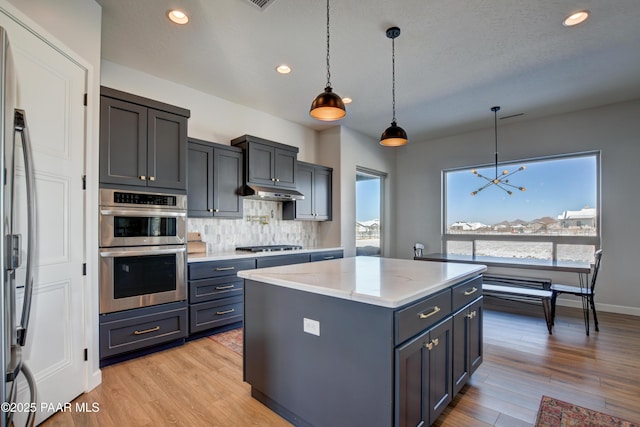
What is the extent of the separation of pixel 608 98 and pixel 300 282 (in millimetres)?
5085

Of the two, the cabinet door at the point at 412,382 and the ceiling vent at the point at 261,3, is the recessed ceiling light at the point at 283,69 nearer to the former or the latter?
the ceiling vent at the point at 261,3

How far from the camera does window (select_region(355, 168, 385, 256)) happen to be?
228 inches

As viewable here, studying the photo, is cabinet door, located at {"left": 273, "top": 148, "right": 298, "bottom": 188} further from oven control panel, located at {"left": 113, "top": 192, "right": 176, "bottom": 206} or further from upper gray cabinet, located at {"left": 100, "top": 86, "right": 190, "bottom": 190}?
oven control panel, located at {"left": 113, "top": 192, "right": 176, "bottom": 206}

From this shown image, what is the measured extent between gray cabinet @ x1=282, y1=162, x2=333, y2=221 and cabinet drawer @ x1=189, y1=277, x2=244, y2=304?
1.58 metres

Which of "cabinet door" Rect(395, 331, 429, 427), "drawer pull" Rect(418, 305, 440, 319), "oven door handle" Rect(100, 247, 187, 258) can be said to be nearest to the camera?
"cabinet door" Rect(395, 331, 429, 427)

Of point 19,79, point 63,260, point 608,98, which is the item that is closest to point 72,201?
point 63,260

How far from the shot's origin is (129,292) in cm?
272

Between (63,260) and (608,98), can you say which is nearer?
(63,260)

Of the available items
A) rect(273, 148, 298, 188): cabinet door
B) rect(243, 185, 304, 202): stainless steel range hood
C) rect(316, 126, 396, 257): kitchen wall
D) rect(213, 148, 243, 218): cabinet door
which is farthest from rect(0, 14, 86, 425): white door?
rect(316, 126, 396, 257): kitchen wall

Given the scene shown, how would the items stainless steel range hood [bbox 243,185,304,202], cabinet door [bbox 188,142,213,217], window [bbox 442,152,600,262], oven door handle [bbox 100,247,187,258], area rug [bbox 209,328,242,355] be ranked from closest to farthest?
oven door handle [bbox 100,247,187,258] < area rug [bbox 209,328,242,355] < cabinet door [bbox 188,142,213,217] < stainless steel range hood [bbox 243,185,304,202] < window [bbox 442,152,600,262]

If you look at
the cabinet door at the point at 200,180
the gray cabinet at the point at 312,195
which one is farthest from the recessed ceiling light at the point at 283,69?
the gray cabinet at the point at 312,195

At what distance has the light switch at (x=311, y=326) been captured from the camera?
1685 millimetres

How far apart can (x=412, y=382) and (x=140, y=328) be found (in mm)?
2476

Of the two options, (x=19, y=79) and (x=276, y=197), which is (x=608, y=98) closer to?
(x=276, y=197)
